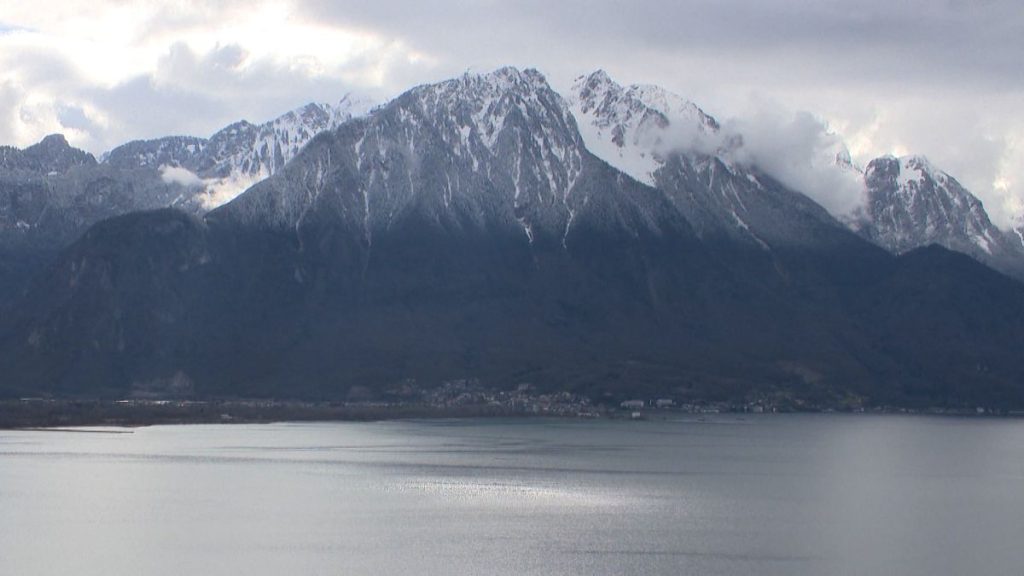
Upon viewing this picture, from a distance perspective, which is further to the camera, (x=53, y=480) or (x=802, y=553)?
(x=53, y=480)

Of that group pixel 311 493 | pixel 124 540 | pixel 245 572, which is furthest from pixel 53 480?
pixel 245 572

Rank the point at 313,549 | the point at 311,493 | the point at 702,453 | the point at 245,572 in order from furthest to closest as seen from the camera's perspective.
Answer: the point at 702,453, the point at 311,493, the point at 313,549, the point at 245,572

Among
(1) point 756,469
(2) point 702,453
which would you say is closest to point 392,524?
(1) point 756,469

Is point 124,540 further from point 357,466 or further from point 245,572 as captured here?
point 357,466

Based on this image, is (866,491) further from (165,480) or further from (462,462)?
(165,480)

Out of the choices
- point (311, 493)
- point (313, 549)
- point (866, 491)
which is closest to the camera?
point (313, 549)

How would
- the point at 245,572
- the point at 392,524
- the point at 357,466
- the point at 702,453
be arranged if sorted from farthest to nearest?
the point at 702,453 → the point at 357,466 → the point at 392,524 → the point at 245,572
